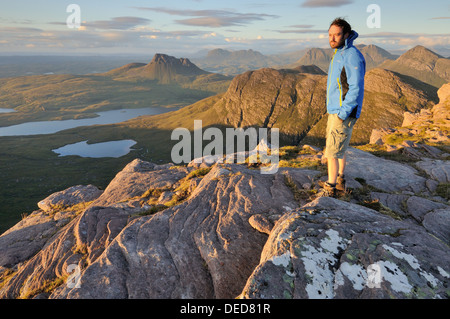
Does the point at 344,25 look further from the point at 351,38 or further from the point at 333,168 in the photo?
the point at 333,168

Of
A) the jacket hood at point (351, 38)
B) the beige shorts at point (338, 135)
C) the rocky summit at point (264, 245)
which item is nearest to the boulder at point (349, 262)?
the rocky summit at point (264, 245)

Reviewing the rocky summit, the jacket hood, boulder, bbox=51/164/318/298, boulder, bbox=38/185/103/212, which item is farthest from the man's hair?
boulder, bbox=38/185/103/212

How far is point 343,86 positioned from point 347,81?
0.92 feet

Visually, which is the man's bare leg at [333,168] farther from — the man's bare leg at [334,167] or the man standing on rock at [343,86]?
the man standing on rock at [343,86]

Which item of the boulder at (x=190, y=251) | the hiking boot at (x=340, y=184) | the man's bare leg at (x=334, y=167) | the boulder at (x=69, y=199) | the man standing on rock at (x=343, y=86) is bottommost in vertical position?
the boulder at (x=69, y=199)

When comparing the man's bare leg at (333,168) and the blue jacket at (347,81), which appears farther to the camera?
the man's bare leg at (333,168)

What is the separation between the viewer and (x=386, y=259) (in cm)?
702

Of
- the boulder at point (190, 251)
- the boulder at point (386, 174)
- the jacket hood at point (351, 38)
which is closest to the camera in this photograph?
the boulder at point (190, 251)

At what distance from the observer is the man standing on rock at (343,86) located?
9.65m

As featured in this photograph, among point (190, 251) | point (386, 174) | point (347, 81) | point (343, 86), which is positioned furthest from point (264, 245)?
point (386, 174)

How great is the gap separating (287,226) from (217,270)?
3419mm

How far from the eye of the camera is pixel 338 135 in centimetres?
1077
